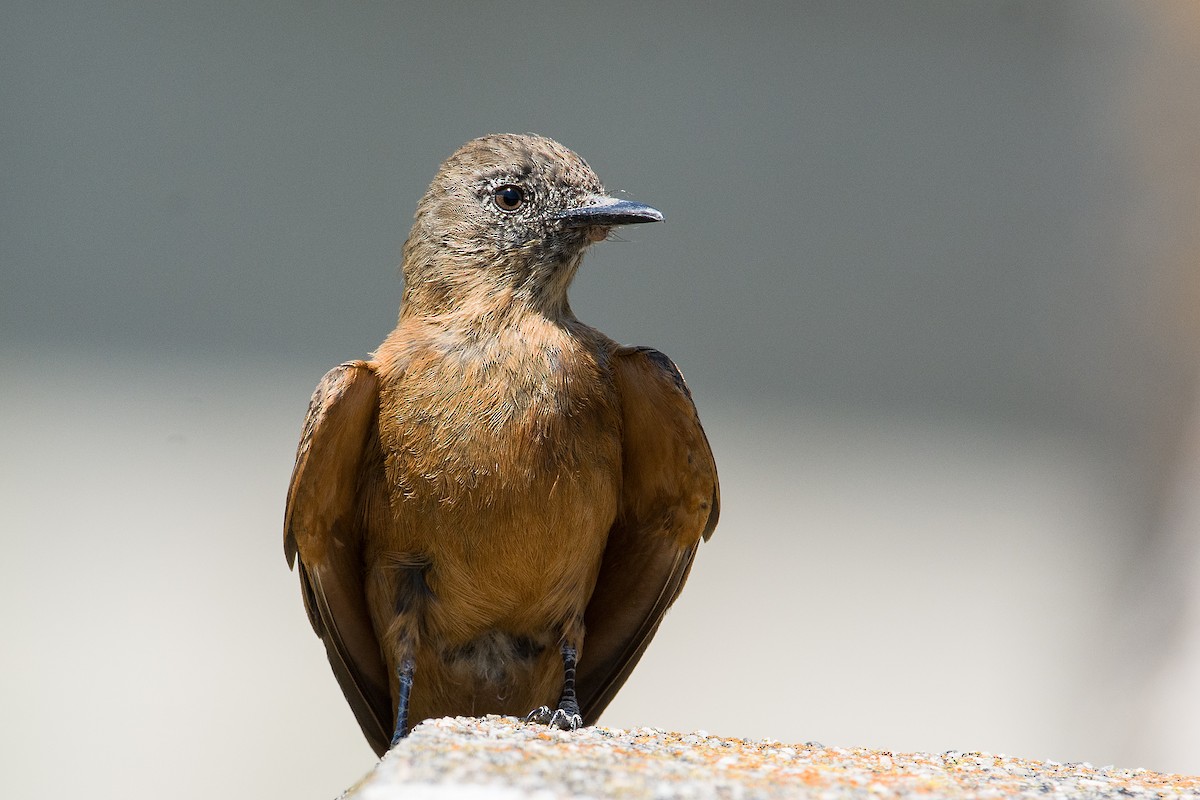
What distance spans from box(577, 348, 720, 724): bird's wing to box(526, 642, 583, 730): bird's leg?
0.38 m

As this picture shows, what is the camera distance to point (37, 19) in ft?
18.4

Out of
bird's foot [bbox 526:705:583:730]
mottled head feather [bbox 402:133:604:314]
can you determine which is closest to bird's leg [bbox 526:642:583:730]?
bird's foot [bbox 526:705:583:730]

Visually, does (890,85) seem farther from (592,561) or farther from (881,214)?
(592,561)

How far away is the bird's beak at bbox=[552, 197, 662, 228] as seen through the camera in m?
3.93

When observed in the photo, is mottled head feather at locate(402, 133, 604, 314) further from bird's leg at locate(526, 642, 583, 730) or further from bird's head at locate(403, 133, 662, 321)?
Result: bird's leg at locate(526, 642, 583, 730)

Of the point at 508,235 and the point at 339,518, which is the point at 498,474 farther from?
the point at 508,235

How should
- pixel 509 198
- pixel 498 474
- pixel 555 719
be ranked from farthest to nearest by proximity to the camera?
pixel 509 198 < pixel 498 474 < pixel 555 719

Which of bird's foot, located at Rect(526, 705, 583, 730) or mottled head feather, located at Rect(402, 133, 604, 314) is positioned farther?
mottled head feather, located at Rect(402, 133, 604, 314)

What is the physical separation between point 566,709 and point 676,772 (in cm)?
159

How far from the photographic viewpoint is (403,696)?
3830mm

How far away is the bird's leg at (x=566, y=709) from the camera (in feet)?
11.6

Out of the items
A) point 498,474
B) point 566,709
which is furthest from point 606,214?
point 566,709

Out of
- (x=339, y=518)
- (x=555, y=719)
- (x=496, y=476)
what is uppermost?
(x=496, y=476)

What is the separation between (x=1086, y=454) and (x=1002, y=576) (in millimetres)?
742
